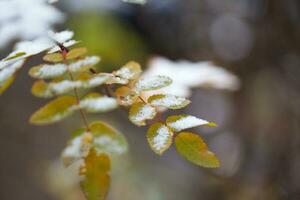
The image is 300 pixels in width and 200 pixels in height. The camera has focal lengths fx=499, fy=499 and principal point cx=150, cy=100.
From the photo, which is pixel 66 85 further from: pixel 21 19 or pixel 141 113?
pixel 21 19

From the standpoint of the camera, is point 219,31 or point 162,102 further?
point 219,31

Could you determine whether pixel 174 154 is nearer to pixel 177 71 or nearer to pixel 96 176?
pixel 177 71

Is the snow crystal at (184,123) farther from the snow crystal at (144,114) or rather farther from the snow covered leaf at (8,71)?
the snow covered leaf at (8,71)

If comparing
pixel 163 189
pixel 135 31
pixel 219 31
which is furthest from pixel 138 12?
pixel 163 189

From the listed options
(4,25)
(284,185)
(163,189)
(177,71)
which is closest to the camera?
(4,25)

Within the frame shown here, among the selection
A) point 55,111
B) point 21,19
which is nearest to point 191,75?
point 21,19

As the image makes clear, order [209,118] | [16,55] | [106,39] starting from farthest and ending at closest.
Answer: [209,118] < [106,39] < [16,55]

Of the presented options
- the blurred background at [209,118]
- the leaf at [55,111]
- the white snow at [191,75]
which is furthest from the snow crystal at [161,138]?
the blurred background at [209,118]
